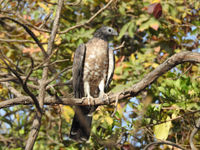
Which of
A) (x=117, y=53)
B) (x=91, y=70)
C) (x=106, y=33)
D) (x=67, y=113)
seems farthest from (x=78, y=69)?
(x=117, y=53)

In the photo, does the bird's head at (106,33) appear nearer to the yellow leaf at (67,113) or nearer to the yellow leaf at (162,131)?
the yellow leaf at (67,113)

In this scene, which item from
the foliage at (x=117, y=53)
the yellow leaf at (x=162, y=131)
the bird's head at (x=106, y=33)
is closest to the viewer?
the yellow leaf at (x=162, y=131)

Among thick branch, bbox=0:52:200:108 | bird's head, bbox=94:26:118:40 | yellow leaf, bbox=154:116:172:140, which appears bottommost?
yellow leaf, bbox=154:116:172:140

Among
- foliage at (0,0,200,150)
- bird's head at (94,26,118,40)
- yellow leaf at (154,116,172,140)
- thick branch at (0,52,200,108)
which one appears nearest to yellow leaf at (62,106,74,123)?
foliage at (0,0,200,150)

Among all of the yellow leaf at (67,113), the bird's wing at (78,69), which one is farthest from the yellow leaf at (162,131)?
the yellow leaf at (67,113)

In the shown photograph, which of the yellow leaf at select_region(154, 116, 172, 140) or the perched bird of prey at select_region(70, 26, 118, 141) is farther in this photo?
the perched bird of prey at select_region(70, 26, 118, 141)

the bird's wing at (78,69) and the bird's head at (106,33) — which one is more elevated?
the bird's head at (106,33)

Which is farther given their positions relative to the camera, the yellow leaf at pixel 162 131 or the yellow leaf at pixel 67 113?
the yellow leaf at pixel 67 113

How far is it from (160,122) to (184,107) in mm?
360

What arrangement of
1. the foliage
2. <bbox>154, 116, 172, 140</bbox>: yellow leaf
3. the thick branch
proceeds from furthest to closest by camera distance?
the foliage, <bbox>154, 116, 172, 140</bbox>: yellow leaf, the thick branch

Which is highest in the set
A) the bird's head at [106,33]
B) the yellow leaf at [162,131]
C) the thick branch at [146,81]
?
the bird's head at [106,33]

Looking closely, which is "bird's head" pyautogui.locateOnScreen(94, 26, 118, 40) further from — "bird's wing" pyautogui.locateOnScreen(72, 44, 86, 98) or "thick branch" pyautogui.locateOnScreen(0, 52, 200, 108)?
"thick branch" pyautogui.locateOnScreen(0, 52, 200, 108)

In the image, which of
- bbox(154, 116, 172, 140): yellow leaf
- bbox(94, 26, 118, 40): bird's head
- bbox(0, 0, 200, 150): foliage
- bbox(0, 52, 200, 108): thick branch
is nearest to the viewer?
bbox(0, 52, 200, 108): thick branch

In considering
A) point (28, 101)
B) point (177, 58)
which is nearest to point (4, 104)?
point (28, 101)
